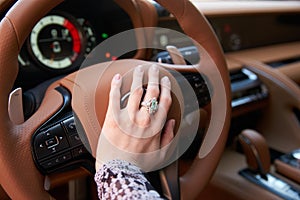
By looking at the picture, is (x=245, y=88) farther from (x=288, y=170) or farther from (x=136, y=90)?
(x=136, y=90)

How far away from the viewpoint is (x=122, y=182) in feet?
1.84

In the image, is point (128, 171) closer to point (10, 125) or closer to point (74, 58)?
point (10, 125)

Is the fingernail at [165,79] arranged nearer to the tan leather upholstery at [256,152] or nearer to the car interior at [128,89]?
the car interior at [128,89]

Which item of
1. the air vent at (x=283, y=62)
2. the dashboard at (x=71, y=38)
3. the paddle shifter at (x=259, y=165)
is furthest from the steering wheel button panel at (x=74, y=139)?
the air vent at (x=283, y=62)

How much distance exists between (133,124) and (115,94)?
63mm

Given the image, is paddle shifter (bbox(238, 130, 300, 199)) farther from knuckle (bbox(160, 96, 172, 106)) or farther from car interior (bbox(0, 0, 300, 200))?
knuckle (bbox(160, 96, 172, 106))

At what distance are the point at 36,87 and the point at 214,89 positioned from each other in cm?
40

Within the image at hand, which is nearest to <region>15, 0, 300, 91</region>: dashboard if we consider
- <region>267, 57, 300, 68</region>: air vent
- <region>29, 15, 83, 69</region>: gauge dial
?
<region>29, 15, 83, 69</region>: gauge dial

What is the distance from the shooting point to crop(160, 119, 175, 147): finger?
27.0 inches

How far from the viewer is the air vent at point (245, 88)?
1.21m

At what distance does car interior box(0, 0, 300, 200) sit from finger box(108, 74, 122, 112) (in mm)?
18

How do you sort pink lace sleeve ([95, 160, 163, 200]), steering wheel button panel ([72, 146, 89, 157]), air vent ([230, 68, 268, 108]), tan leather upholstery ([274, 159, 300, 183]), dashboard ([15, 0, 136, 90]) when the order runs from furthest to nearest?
1. air vent ([230, 68, 268, 108])
2. tan leather upholstery ([274, 159, 300, 183])
3. dashboard ([15, 0, 136, 90])
4. steering wheel button panel ([72, 146, 89, 157])
5. pink lace sleeve ([95, 160, 163, 200])

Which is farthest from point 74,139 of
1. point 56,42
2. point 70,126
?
point 56,42

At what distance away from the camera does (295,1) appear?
200 centimetres
